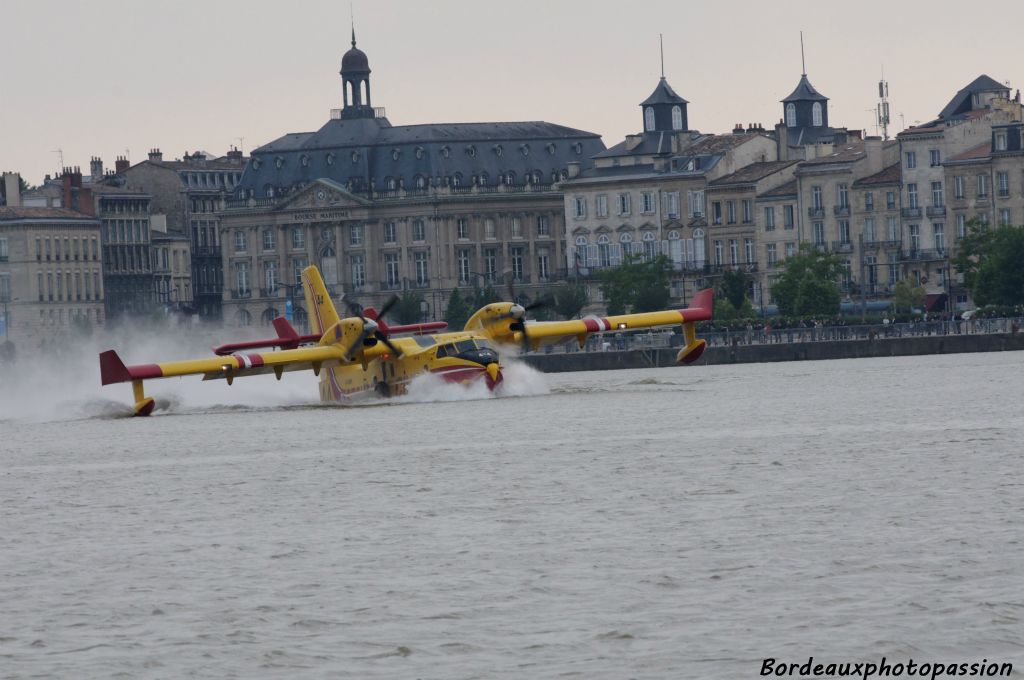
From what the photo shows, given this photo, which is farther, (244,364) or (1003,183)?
(1003,183)

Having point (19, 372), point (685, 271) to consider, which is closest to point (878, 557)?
point (19, 372)

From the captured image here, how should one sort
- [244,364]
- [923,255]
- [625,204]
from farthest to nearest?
[625,204]
[923,255]
[244,364]

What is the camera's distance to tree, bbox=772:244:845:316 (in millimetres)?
145875

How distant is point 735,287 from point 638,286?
25.6 feet

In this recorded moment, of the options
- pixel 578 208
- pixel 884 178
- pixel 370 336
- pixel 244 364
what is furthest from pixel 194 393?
pixel 578 208

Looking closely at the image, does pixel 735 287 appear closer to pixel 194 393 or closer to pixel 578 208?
pixel 578 208

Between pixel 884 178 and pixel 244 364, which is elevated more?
pixel 884 178

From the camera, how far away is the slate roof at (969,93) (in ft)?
557

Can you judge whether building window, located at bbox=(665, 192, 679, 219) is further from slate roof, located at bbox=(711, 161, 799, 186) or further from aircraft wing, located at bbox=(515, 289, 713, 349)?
aircraft wing, located at bbox=(515, 289, 713, 349)

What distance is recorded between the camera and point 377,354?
77938 millimetres

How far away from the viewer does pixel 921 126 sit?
6250 inches

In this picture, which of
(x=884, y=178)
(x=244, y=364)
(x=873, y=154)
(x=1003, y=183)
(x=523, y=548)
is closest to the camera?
(x=523, y=548)

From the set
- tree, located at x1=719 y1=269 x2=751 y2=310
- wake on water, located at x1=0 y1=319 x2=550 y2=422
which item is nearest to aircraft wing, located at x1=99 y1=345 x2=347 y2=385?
wake on water, located at x1=0 y1=319 x2=550 y2=422

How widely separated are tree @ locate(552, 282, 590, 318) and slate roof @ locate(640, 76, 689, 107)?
17142mm
